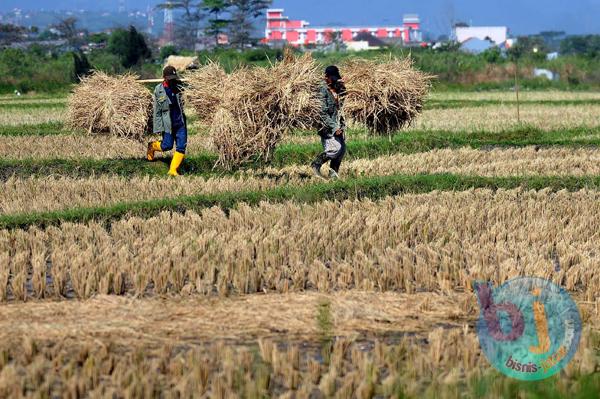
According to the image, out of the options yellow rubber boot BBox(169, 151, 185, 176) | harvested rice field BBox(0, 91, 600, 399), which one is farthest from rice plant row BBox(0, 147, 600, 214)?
yellow rubber boot BBox(169, 151, 185, 176)

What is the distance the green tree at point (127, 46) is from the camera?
41688mm

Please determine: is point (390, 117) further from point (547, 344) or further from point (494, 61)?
point (494, 61)

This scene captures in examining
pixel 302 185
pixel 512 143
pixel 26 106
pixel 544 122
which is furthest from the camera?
pixel 26 106

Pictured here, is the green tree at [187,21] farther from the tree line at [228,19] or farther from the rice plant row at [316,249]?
the rice plant row at [316,249]

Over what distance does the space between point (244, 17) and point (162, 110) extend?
195 feet

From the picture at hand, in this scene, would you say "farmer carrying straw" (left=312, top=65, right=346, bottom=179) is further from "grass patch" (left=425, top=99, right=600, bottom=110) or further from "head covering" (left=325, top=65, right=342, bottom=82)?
"grass patch" (left=425, top=99, right=600, bottom=110)

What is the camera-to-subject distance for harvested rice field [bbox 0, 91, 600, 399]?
519 cm

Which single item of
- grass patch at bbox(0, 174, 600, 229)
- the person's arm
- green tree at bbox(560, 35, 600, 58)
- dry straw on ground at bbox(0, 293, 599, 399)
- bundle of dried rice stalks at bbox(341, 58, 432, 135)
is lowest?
green tree at bbox(560, 35, 600, 58)

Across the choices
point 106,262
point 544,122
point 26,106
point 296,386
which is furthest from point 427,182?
point 26,106

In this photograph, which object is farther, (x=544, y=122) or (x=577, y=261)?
(x=544, y=122)

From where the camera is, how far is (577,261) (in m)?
7.81

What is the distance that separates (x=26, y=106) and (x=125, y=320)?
846 inches

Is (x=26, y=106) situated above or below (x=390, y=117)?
below

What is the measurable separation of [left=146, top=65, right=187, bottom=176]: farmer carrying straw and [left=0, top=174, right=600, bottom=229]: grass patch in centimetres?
187
